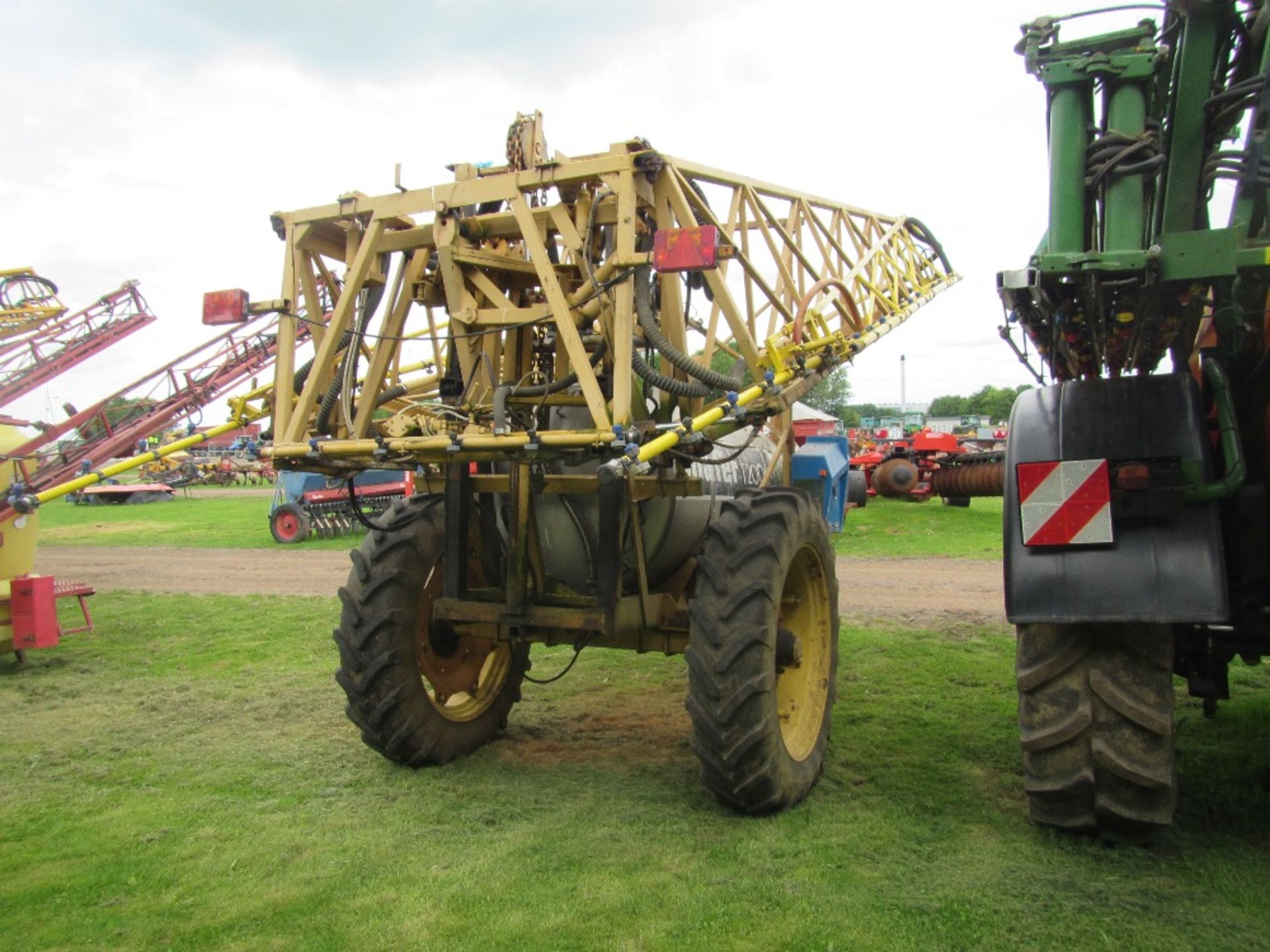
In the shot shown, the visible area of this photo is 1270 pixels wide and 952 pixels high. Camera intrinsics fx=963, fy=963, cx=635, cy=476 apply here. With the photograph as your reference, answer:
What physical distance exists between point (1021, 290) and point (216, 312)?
3.98 meters

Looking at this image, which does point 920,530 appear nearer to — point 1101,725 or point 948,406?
point 1101,725

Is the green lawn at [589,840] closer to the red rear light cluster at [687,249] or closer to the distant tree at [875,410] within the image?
the red rear light cluster at [687,249]

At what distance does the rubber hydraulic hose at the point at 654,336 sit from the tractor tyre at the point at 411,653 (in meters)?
1.72

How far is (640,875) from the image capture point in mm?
3719

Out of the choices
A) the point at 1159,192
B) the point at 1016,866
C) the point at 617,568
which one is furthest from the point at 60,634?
the point at 1159,192

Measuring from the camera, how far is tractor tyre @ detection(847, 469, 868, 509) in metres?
19.1

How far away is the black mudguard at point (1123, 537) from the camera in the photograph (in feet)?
10.7

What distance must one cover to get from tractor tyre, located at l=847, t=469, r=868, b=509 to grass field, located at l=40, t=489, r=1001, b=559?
0.76ft

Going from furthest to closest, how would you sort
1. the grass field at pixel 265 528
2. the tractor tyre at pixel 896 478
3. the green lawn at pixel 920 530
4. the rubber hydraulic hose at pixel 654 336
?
the tractor tyre at pixel 896 478, the grass field at pixel 265 528, the green lawn at pixel 920 530, the rubber hydraulic hose at pixel 654 336

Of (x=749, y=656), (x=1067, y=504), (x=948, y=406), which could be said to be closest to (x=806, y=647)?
(x=749, y=656)

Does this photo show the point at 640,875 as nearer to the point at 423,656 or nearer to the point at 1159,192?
the point at 423,656

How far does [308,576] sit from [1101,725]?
11.9 m

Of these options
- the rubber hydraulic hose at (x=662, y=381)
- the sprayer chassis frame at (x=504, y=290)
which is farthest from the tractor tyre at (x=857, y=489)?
the rubber hydraulic hose at (x=662, y=381)

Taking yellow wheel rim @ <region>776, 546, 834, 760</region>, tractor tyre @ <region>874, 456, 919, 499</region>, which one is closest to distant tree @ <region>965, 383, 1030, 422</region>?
tractor tyre @ <region>874, 456, 919, 499</region>
